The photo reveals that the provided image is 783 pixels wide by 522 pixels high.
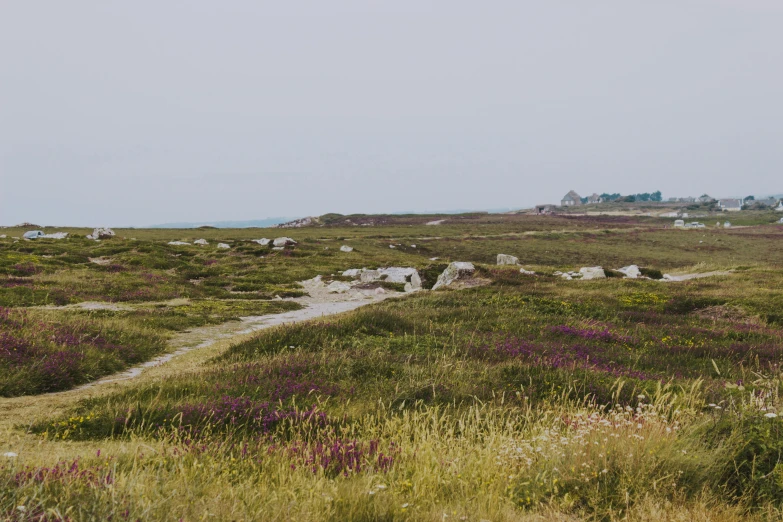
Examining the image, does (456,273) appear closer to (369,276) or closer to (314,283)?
(369,276)

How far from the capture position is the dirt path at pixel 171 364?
8398mm

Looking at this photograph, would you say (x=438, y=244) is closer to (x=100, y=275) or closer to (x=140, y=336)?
(x=100, y=275)

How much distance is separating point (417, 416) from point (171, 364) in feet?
30.5

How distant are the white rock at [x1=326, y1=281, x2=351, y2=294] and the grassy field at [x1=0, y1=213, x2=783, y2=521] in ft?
46.3

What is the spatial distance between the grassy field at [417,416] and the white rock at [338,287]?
14.1 metres

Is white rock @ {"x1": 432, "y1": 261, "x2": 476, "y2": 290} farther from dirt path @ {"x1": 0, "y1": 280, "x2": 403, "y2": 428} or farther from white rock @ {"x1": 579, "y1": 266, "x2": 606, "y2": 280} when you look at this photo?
white rock @ {"x1": 579, "y1": 266, "x2": 606, "y2": 280}

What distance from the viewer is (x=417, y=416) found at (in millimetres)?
7328

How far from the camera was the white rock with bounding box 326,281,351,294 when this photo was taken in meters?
37.2

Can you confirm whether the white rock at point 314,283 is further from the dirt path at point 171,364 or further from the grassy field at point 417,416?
the grassy field at point 417,416

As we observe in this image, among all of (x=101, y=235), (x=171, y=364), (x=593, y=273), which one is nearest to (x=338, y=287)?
(x=593, y=273)

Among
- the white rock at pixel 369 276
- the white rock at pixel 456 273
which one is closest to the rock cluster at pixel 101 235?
the white rock at pixel 369 276

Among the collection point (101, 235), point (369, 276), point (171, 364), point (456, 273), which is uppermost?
point (101, 235)

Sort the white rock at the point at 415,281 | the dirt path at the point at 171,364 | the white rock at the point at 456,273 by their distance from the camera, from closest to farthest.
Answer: the dirt path at the point at 171,364
the white rock at the point at 456,273
the white rock at the point at 415,281

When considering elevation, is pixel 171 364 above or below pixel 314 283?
above
